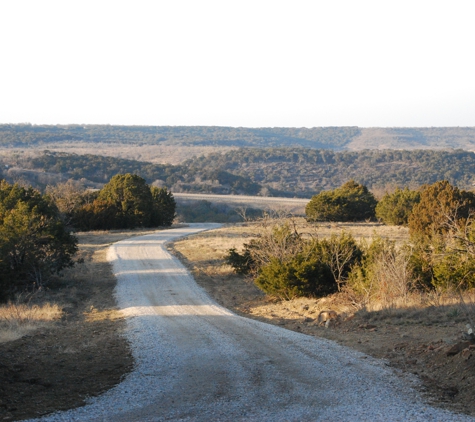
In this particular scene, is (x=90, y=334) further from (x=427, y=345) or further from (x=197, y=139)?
(x=197, y=139)

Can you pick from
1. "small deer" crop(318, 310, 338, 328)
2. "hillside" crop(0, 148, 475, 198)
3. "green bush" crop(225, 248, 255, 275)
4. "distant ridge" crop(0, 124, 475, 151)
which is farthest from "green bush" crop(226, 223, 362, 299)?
"distant ridge" crop(0, 124, 475, 151)

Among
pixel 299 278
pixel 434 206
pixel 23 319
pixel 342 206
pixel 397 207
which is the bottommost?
pixel 342 206

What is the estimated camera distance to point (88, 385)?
7.51m

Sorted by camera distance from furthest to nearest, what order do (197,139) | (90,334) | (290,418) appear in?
(197,139) < (90,334) < (290,418)

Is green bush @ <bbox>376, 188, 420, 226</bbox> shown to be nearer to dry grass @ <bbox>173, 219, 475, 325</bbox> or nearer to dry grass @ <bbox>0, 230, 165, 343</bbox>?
dry grass @ <bbox>173, 219, 475, 325</bbox>

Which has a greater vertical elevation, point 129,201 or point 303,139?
point 303,139

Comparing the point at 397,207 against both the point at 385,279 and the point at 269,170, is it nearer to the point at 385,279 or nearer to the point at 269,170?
the point at 385,279

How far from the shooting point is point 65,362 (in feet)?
28.9

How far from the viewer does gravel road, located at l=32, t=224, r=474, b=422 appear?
6.47m

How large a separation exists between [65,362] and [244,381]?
2.88 m

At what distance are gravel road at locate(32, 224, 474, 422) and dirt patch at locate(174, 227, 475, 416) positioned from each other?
0.43 m

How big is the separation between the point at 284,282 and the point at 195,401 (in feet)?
32.1

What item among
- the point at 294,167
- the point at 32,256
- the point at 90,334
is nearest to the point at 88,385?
the point at 90,334

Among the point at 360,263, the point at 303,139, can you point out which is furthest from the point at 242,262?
the point at 303,139
